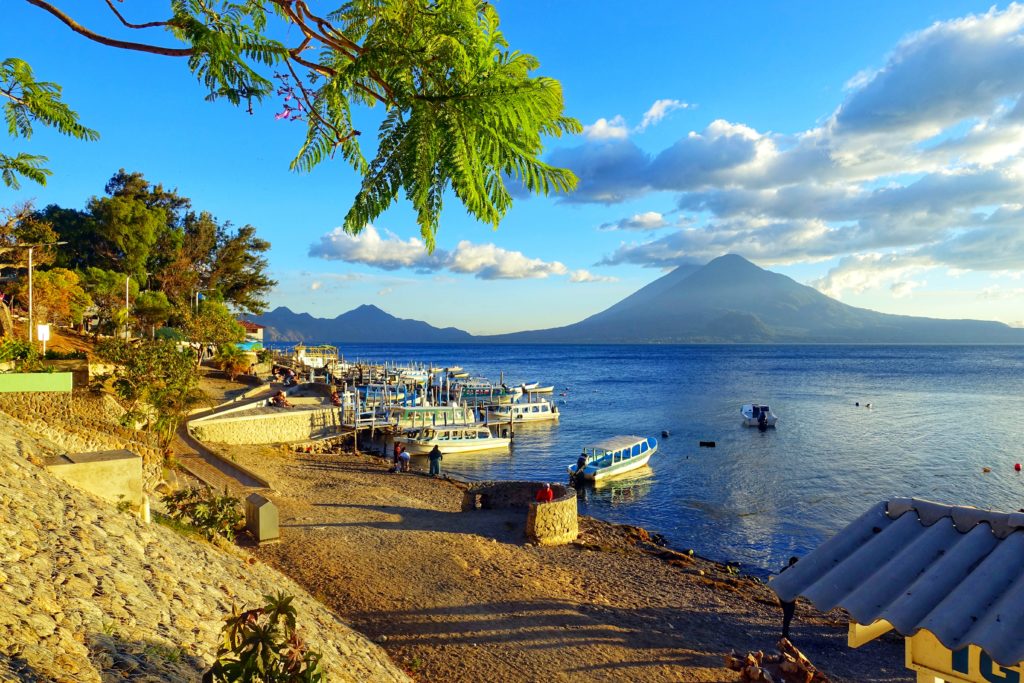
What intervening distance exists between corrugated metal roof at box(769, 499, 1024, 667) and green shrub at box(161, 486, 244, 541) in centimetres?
1065

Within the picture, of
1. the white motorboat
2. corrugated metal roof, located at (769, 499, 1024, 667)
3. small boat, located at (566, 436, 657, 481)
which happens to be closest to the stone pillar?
corrugated metal roof, located at (769, 499, 1024, 667)

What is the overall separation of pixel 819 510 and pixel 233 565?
23.9 m

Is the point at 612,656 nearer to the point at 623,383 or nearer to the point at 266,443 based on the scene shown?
the point at 266,443

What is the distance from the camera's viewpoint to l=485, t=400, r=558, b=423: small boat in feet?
160

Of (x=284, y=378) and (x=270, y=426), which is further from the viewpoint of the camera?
(x=284, y=378)

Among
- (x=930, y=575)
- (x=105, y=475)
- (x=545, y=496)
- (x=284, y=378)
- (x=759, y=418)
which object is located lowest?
(x=759, y=418)

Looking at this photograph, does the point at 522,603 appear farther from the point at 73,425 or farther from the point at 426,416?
the point at 426,416

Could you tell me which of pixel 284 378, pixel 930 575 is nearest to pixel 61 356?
pixel 930 575

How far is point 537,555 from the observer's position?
53.6 feet

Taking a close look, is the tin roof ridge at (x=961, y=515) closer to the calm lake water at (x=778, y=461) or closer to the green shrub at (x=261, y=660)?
the green shrub at (x=261, y=660)

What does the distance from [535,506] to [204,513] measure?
8.85 meters

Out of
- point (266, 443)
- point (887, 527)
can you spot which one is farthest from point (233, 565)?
point (266, 443)

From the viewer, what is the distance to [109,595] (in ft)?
21.0

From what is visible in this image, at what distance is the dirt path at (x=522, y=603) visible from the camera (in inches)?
435
